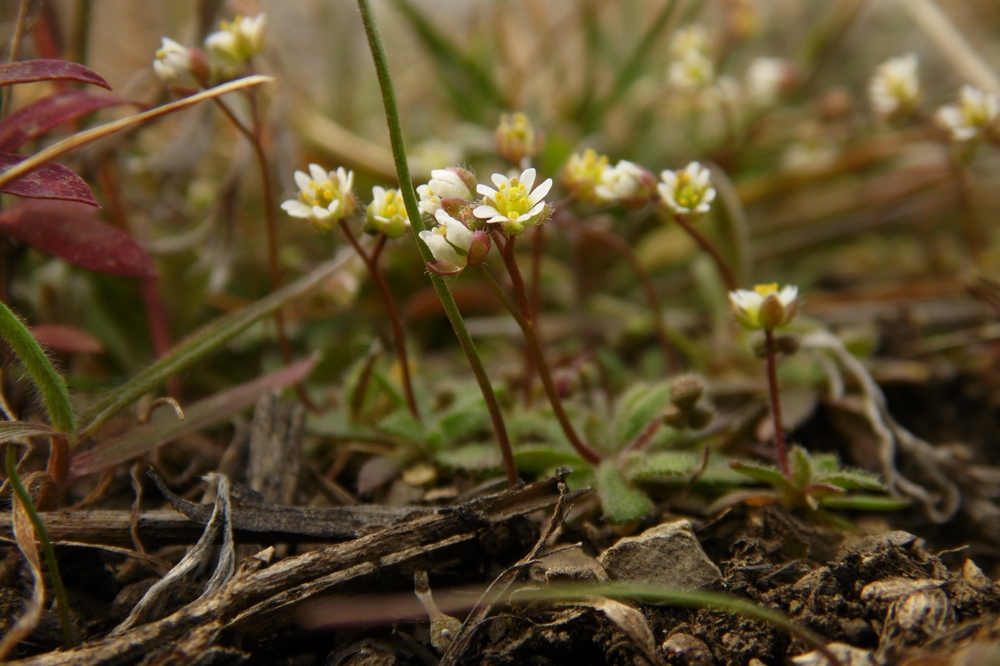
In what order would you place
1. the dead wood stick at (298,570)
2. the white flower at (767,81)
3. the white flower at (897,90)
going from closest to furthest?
the dead wood stick at (298,570) < the white flower at (897,90) < the white flower at (767,81)

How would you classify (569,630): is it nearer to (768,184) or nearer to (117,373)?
(117,373)

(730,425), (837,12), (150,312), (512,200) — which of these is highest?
(837,12)

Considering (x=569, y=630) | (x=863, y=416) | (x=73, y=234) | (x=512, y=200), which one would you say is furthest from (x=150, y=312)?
(x=863, y=416)

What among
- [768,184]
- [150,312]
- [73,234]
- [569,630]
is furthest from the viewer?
[768,184]

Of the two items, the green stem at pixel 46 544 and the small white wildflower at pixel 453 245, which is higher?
the small white wildflower at pixel 453 245

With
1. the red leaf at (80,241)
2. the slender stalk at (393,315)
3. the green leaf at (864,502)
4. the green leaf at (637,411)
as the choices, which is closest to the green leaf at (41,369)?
the red leaf at (80,241)

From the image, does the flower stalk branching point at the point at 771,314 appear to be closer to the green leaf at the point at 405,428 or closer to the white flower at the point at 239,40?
the green leaf at the point at 405,428
